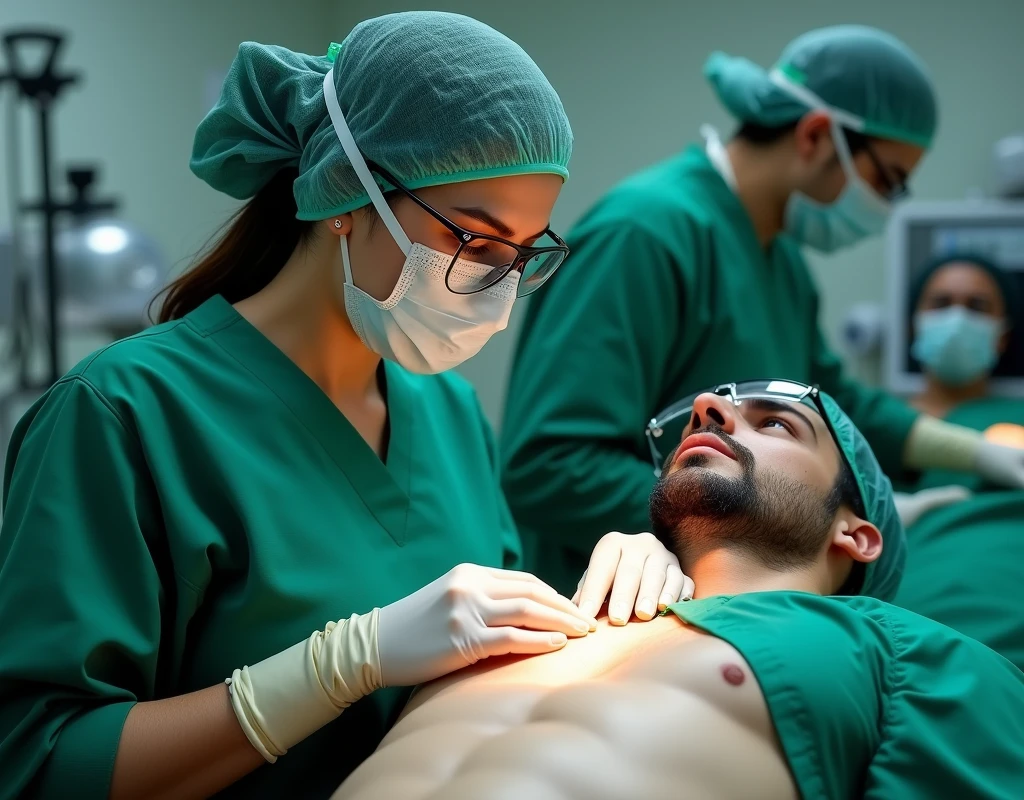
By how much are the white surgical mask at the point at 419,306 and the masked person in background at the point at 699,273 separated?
25.8 inches

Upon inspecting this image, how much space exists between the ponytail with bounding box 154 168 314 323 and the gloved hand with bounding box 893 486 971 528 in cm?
164

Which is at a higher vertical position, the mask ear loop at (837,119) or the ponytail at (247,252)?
the mask ear loop at (837,119)

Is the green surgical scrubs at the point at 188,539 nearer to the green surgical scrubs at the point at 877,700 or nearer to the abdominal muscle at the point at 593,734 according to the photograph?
the abdominal muscle at the point at 593,734

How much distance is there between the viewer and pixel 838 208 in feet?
7.57

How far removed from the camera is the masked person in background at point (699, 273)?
208 cm

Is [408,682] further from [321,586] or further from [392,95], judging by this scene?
[392,95]

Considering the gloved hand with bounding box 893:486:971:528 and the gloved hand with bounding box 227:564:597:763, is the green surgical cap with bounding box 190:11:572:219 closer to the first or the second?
the gloved hand with bounding box 227:564:597:763

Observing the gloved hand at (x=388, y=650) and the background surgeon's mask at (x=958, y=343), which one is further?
the background surgeon's mask at (x=958, y=343)

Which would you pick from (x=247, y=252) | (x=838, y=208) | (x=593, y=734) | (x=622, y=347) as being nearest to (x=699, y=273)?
(x=622, y=347)

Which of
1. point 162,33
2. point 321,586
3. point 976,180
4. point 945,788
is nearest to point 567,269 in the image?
point 321,586

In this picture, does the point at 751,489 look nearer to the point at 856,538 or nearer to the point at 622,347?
the point at 856,538

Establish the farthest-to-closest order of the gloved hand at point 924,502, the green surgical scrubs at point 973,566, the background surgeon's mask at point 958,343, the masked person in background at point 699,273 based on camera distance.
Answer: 1. the background surgeon's mask at point 958,343
2. the gloved hand at point 924,502
3. the masked person in background at point 699,273
4. the green surgical scrubs at point 973,566

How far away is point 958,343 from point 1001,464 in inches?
30.4

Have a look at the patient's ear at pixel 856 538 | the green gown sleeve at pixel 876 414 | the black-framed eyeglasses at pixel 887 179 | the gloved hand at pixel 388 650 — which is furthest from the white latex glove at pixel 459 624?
the green gown sleeve at pixel 876 414
